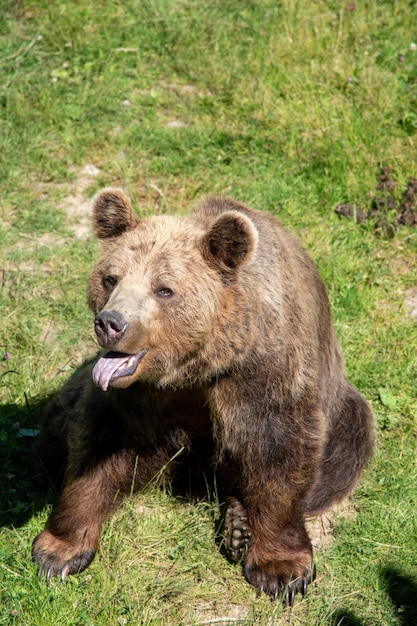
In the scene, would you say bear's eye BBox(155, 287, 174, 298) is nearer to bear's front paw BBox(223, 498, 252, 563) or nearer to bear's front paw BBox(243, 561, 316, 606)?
A: bear's front paw BBox(223, 498, 252, 563)

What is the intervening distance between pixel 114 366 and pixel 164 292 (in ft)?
1.54

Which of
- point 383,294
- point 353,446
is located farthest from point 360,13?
point 353,446

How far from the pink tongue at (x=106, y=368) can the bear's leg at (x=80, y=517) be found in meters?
0.98

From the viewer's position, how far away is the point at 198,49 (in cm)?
957

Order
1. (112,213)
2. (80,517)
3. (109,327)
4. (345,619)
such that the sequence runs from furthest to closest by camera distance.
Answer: (80,517) → (345,619) → (112,213) → (109,327)

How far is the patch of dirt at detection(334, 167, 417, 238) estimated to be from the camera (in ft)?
26.7

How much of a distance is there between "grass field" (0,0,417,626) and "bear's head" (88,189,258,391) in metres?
1.32

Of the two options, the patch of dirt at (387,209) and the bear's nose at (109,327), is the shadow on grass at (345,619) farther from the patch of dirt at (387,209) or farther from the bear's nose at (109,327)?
the patch of dirt at (387,209)

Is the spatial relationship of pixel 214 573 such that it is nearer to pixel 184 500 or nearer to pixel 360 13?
pixel 184 500

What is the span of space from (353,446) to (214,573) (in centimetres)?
134

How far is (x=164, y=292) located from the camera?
4754mm

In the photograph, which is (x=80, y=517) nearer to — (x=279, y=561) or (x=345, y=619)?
(x=279, y=561)

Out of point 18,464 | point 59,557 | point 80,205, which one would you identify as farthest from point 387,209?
point 59,557

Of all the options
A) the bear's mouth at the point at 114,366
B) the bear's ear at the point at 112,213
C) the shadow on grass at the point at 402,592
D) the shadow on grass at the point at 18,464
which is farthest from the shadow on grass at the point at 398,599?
the bear's ear at the point at 112,213
